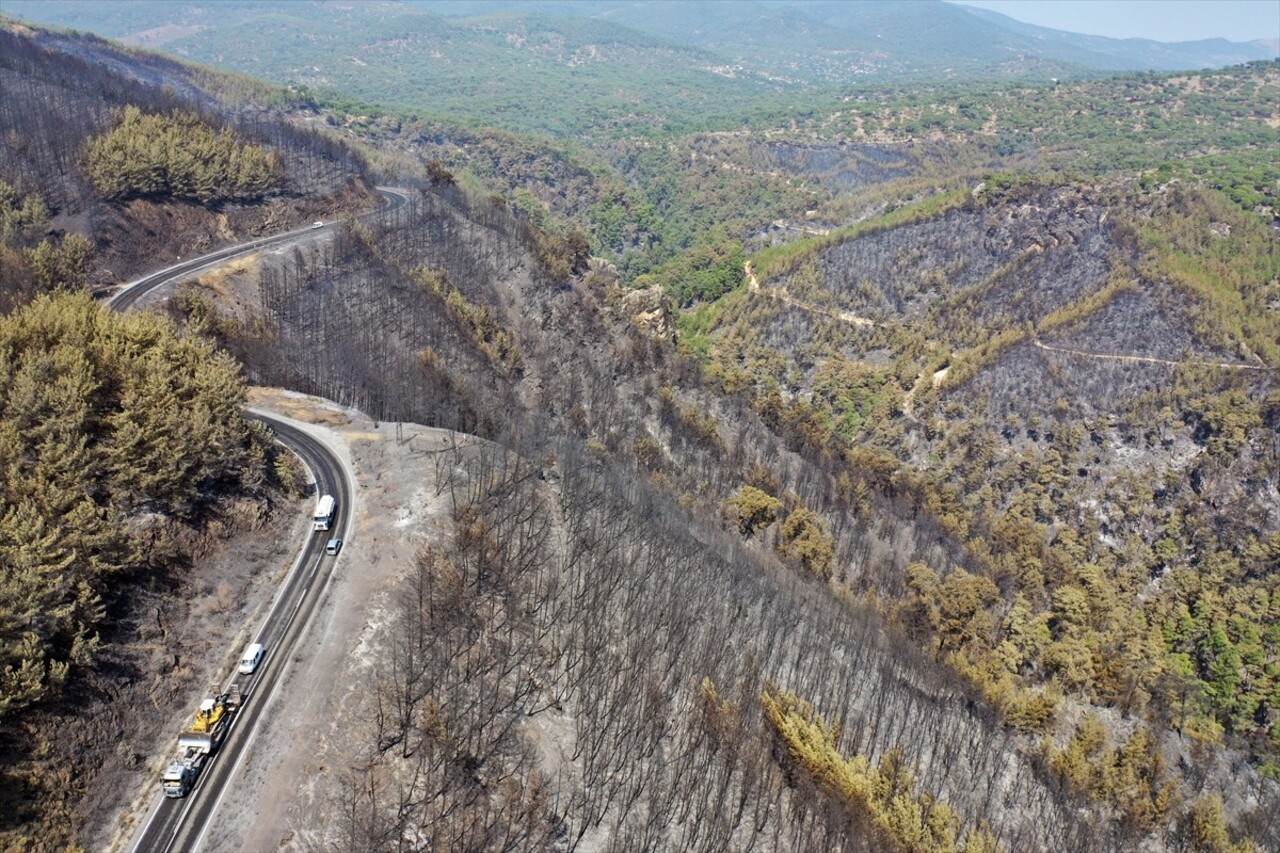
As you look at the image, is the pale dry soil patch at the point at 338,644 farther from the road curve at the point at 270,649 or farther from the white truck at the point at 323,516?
the white truck at the point at 323,516

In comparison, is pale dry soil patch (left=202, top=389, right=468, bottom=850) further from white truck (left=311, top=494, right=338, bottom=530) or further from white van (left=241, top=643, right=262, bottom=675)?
white truck (left=311, top=494, right=338, bottom=530)

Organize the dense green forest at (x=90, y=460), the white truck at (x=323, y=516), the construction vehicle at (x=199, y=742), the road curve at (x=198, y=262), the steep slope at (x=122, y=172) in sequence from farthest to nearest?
the steep slope at (x=122, y=172) → the road curve at (x=198, y=262) → the white truck at (x=323, y=516) → the dense green forest at (x=90, y=460) → the construction vehicle at (x=199, y=742)

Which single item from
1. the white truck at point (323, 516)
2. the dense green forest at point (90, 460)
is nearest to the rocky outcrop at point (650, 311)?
the white truck at point (323, 516)

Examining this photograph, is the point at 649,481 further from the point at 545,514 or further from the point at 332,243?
the point at 332,243

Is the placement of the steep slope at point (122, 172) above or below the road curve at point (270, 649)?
above

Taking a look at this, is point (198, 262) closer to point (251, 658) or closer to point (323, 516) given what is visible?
point (323, 516)

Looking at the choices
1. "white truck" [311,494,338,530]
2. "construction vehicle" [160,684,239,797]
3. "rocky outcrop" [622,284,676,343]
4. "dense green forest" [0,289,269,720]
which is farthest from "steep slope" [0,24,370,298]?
"construction vehicle" [160,684,239,797]

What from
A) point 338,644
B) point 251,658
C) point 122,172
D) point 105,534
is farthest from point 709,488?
point 122,172
